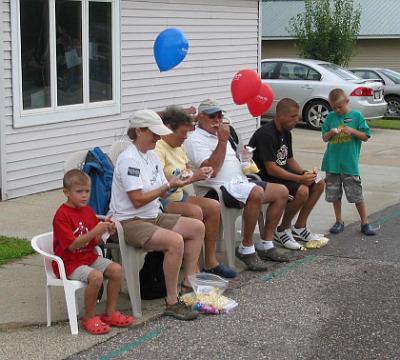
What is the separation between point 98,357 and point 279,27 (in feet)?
88.6

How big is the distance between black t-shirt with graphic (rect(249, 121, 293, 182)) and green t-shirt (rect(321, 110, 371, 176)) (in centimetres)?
79

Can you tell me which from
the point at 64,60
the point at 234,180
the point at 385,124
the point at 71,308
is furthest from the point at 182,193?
the point at 385,124

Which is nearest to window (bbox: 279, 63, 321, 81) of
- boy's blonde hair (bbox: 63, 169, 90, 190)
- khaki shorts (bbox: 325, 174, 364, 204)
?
khaki shorts (bbox: 325, 174, 364, 204)

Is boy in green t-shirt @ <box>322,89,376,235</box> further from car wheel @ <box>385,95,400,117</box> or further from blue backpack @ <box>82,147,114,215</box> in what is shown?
car wheel @ <box>385,95,400,117</box>

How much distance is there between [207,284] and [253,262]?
0.95m

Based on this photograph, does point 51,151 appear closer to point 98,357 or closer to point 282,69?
point 98,357

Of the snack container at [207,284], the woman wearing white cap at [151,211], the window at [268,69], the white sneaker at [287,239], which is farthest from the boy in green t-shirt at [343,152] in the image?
the window at [268,69]

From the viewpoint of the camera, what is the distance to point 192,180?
5.57 metres

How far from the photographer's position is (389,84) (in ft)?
66.1

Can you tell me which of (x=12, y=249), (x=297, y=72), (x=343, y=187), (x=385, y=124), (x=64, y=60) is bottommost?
→ (x=12, y=249)

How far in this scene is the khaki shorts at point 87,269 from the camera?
4.76m

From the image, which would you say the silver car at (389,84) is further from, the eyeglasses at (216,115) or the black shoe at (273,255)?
the eyeglasses at (216,115)

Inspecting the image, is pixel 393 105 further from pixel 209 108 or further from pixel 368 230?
pixel 209 108

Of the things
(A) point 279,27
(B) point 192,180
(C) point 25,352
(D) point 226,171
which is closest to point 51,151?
(D) point 226,171
